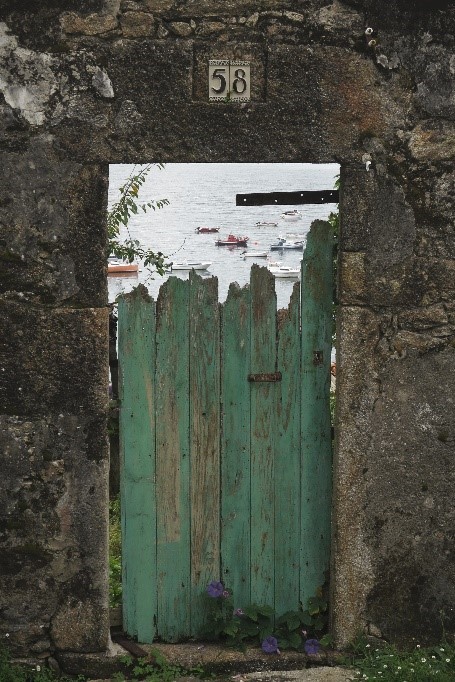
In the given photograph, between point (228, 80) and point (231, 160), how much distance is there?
32cm

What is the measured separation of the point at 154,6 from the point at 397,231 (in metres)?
1.34

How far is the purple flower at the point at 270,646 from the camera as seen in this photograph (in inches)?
177

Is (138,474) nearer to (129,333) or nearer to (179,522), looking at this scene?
(179,522)

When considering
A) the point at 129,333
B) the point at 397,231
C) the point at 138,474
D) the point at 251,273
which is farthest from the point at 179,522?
the point at 397,231

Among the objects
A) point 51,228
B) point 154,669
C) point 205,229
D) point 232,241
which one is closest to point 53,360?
point 51,228

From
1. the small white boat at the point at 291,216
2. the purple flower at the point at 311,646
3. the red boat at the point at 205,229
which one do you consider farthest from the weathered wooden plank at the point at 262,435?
the small white boat at the point at 291,216

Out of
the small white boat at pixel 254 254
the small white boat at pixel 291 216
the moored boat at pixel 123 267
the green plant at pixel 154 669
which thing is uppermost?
the small white boat at pixel 291 216

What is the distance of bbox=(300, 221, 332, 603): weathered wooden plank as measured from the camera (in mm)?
4453

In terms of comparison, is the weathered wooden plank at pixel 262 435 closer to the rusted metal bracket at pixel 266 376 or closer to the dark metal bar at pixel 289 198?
the rusted metal bracket at pixel 266 376

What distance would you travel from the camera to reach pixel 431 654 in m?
4.46

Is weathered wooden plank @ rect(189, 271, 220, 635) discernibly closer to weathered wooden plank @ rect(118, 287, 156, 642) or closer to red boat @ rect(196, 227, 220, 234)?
weathered wooden plank @ rect(118, 287, 156, 642)

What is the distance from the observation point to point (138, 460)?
4488mm

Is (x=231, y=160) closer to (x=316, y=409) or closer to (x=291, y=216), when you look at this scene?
(x=316, y=409)

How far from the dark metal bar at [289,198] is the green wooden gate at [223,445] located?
6.9 inches
